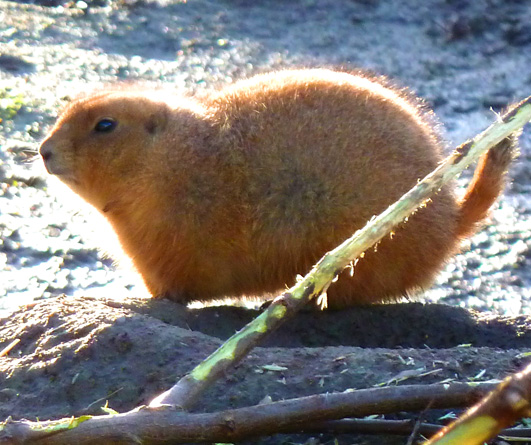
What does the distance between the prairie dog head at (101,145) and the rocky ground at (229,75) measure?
434mm

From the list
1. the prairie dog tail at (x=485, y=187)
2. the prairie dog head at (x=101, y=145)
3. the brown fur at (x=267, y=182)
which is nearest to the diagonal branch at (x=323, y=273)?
the brown fur at (x=267, y=182)

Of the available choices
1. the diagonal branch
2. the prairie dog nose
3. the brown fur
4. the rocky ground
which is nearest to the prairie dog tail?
the brown fur

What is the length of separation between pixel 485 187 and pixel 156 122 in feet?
6.36

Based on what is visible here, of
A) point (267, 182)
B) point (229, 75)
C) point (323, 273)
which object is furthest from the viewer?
point (229, 75)

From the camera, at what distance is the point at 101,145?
5488mm

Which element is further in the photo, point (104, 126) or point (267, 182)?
point (104, 126)

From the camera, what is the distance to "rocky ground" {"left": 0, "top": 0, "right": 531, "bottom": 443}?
671cm

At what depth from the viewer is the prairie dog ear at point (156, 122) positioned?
5.53 m

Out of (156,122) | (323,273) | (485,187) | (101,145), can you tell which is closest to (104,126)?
(101,145)

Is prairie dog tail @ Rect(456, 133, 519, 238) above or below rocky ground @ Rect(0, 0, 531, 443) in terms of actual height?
below

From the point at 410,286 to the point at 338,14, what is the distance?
6980 mm

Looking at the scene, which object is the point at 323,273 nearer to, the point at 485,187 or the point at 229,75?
→ the point at 485,187

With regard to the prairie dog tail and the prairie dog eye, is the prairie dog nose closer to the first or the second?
the prairie dog eye

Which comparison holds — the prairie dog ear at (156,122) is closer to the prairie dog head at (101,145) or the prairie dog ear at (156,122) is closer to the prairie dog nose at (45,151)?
the prairie dog head at (101,145)
